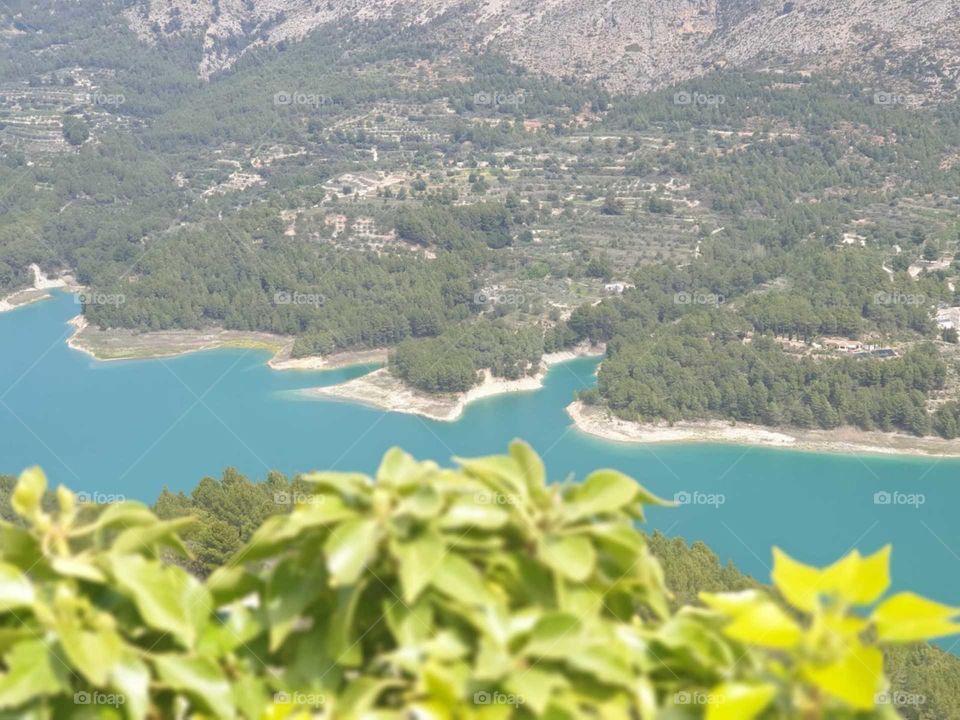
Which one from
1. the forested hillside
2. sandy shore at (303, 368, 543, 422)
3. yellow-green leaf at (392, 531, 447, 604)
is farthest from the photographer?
the forested hillside

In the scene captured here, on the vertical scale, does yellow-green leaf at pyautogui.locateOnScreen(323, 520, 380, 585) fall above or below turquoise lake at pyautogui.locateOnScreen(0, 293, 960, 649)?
above

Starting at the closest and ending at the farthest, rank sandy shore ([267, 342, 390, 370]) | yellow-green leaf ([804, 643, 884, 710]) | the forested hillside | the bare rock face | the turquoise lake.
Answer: yellow-green leaf ([804, 643, 884, 710]), the turquoise lake, the forested hillside, sandy shore ([267, 342, 390, 370]), the bare rock face

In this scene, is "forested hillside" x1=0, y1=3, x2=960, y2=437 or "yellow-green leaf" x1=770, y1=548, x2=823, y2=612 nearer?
"yellow-green leaf" x1=770, y1=548, x2=823, y2=612

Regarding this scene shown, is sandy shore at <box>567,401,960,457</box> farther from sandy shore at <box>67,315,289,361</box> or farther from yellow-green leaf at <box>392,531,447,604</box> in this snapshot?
yellow-green leaf at <box>392,531,447,604</box>

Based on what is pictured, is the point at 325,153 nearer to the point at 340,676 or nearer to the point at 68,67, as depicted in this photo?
the point at 68,67

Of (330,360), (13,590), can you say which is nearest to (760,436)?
(330,360)

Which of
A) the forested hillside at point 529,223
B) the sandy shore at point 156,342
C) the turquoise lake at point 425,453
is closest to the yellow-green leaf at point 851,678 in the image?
the turquoise lake at point 425,453

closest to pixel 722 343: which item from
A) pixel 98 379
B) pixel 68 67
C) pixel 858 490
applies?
pixel 858 490

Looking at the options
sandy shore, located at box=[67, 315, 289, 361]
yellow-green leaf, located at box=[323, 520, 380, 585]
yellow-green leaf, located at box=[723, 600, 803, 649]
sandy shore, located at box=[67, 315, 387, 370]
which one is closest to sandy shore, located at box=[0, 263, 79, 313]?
sandy shore, located at box=[67, 315, 387, 370]
